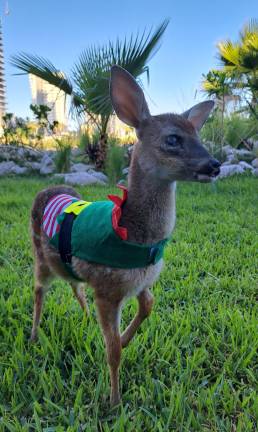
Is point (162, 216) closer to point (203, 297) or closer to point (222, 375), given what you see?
point (222, 375)

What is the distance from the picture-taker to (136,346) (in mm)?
2002

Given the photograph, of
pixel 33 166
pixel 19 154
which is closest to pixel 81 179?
pixel 33 166

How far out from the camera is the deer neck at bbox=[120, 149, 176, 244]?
1656mm

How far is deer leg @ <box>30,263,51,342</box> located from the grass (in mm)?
71

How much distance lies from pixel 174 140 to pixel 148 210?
31 centimetres

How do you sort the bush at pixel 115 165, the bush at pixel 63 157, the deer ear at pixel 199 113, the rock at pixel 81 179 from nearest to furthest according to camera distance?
the deer ear at pixel 199 113
the rock at pixel 81 179
the bush at pixel 115 165
the bush at pixel 63 157

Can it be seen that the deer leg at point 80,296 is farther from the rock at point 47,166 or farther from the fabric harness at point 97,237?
the rock at point 47,166

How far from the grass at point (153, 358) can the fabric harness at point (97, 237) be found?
48 cm

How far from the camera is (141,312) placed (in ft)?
6.25

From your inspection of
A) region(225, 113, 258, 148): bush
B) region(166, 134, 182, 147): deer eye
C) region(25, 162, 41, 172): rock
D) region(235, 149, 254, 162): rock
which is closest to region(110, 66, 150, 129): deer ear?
region(166, 134, 182, 147): deer eye

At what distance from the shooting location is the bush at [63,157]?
851cm

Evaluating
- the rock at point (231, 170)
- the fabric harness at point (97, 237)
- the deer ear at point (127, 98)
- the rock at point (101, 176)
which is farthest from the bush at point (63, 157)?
the deer ear at point (127, 98)

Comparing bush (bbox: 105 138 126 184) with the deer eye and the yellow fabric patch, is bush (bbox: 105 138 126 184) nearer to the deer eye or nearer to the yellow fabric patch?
the yellow fabric patch

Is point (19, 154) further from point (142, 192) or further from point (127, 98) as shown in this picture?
point (142, 192)
